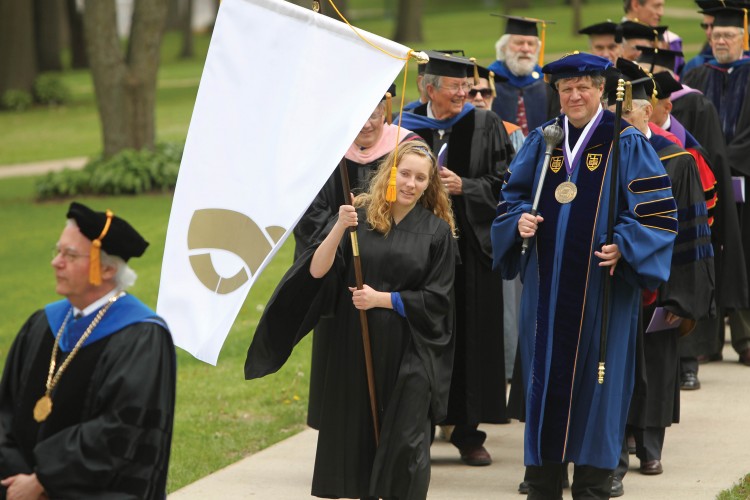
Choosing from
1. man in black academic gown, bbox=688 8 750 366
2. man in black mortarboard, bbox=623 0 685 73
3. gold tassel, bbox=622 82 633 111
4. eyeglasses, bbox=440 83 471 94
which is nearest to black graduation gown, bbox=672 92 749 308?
man in black academic gown, bbox=688 8 750 366

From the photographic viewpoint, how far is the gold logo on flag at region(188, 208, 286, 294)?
6094mm

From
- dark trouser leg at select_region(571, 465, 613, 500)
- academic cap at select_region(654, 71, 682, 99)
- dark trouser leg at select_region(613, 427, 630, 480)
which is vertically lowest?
dark trouser leg at select_region(613, 427, 630, 480)

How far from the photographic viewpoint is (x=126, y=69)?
20.0m

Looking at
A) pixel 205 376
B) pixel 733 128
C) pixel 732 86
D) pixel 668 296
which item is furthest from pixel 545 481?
pixel 732 86

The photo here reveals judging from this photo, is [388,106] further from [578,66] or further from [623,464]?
[623,464]

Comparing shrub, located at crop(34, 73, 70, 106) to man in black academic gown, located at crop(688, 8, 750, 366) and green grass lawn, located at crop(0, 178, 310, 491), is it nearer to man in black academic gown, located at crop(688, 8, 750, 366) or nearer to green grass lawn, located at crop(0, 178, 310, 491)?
green grass lawn, located at crop(0, 178, 310, 491)

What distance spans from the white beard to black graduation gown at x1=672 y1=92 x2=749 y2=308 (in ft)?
3.63

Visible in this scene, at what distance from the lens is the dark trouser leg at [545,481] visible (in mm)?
6625

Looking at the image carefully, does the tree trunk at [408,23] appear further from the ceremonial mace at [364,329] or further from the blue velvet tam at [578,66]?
the ceremonial mace at [364,329]

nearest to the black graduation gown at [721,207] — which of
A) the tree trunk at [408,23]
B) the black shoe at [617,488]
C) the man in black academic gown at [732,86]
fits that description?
the man in black academic gown at [732,86]

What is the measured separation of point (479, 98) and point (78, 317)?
182 inches

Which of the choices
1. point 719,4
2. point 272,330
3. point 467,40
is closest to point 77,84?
point 467,40

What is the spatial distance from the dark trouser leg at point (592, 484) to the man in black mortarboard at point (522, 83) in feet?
13.1

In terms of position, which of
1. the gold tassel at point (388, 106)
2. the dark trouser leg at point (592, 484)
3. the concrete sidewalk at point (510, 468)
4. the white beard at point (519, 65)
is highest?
the white beard at point (519, 65)
